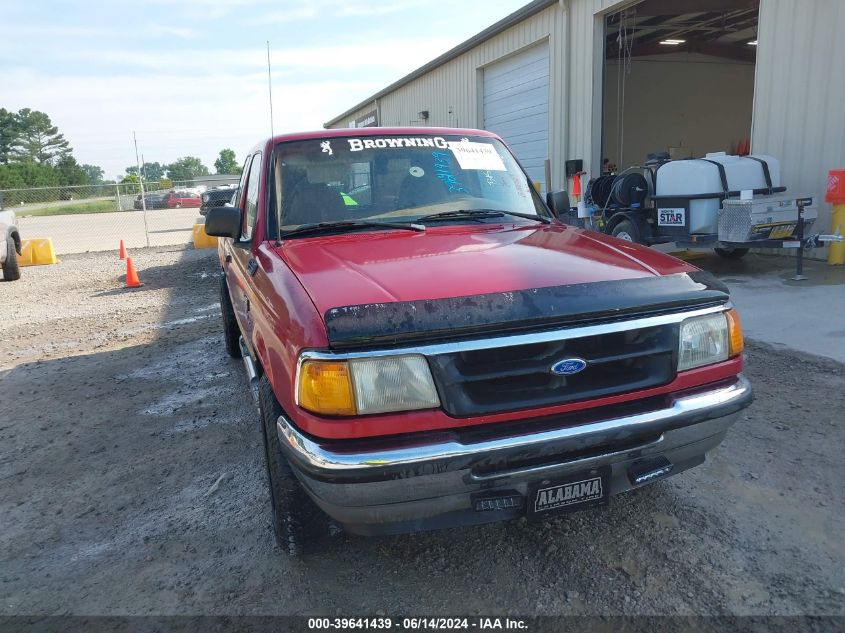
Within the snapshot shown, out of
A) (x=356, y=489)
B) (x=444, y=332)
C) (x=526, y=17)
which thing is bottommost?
(x=356, y=489)

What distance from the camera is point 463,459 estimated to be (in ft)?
6.64

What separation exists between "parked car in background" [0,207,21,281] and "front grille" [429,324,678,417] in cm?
1141

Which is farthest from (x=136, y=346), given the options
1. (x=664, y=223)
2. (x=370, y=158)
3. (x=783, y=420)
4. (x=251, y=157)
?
(x=664, y=223)

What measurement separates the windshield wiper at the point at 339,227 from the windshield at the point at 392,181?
6 cm

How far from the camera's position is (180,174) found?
287 feet

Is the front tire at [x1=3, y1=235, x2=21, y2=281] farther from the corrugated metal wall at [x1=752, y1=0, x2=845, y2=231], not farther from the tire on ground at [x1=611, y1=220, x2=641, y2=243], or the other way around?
the corrugated metal wall at [x1=752, y1=0, x2=845, y2=231]

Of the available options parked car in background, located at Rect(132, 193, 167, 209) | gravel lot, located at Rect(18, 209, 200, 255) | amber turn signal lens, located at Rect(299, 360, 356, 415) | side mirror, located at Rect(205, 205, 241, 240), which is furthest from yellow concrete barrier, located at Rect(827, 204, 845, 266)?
parked car in background, located at Rect(132, 193, 167, 209)

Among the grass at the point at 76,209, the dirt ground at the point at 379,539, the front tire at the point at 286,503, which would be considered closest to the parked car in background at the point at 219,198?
the dirt ground at the point at 379,539

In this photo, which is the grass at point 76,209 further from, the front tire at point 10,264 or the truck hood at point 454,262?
the truck hood at point 454,262

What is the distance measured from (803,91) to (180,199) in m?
A: 34.7

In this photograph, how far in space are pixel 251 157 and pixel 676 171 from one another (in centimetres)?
608

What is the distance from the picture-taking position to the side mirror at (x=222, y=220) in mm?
3383

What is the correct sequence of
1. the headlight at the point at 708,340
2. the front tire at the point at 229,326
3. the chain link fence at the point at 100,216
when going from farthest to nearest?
the chain link fence at the point at 100,216 → the front tire at the point at 229,326 → the headlight at the point at 708,340

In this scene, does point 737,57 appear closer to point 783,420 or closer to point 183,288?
point 183,288
